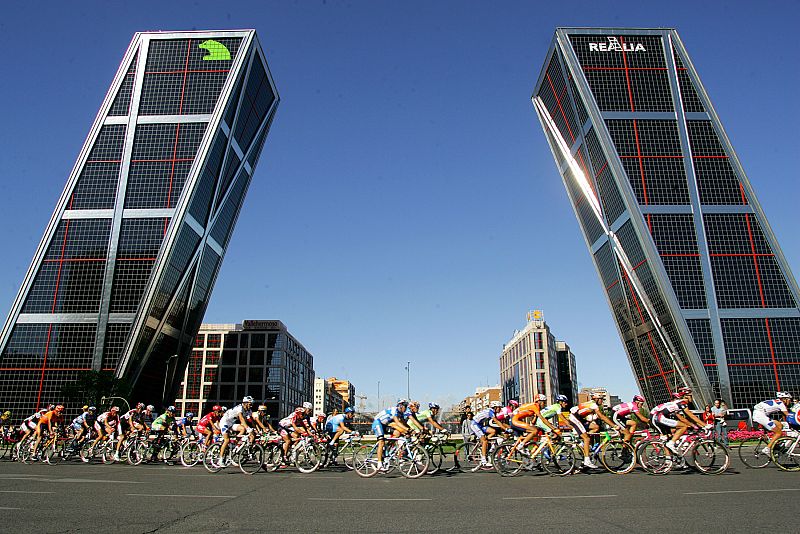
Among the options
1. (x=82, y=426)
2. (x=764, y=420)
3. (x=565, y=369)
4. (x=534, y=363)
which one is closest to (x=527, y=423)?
(x=764, y=420)

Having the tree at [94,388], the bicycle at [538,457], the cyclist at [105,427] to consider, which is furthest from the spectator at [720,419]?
the tree at [94,388]

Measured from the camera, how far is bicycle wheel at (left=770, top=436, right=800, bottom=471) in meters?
17.2

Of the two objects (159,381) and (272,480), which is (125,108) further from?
(272,480)

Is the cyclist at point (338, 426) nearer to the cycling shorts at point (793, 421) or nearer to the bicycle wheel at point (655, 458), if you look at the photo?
the bicycle wheel at point (655, 458)

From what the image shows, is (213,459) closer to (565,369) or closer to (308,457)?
(308,457)

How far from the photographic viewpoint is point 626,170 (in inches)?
2869

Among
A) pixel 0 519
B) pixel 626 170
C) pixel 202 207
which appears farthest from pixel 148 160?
pixel 0 519

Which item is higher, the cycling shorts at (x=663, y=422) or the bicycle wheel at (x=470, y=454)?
the cycling shorts at (x=663, y=422)

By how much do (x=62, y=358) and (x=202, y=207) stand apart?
2342cm

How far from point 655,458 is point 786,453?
3.91 meters

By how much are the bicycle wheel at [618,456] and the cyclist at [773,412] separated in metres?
4.18

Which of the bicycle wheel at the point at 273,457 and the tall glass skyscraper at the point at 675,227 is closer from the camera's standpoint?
the bicycle wheel at the point at 273,457

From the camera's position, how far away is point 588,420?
17531 millimetres

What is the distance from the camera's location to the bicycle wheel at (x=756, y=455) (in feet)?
→ 60.0
